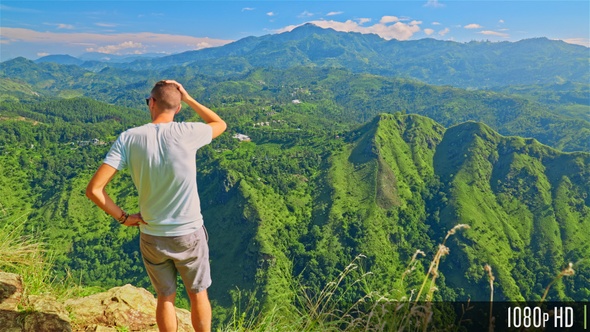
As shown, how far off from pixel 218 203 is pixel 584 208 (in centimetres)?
14778

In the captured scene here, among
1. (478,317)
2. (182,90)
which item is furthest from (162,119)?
(478,317)

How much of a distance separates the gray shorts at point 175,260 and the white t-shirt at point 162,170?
11cm

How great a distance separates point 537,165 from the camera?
15025 centimetres

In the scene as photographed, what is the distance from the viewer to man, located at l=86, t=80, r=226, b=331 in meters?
3.79

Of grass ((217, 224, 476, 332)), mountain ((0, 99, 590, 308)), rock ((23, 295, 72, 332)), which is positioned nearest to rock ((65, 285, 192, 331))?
rock ((23, 295, 72, 332))

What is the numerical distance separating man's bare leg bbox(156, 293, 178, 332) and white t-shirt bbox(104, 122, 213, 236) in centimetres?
105

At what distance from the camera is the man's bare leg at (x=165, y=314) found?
14.3 feet

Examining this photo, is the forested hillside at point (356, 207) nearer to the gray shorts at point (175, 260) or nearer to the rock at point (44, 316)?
the rock at point (44, 316)

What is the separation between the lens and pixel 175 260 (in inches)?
163

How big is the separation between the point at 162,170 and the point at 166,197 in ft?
1.11

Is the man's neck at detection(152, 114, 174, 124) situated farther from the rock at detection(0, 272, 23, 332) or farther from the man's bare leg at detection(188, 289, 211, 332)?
the rock at detection(0, 272, 23, 332)

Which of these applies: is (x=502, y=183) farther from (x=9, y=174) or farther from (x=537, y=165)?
(x=9, y=174)

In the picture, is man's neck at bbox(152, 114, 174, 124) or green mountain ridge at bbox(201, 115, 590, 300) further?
green mountain ridge at bbox(201, 115, 590, 300)

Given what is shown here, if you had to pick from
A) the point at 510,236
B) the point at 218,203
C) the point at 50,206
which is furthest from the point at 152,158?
the point at 50,206
